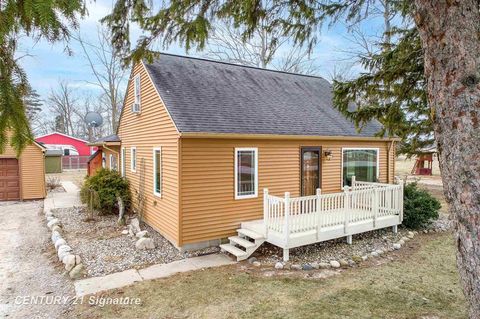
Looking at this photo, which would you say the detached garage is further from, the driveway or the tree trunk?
the tree trunk

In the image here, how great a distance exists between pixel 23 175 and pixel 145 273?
11199 millimetres

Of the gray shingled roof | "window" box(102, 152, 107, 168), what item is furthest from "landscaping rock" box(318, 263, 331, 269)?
"window" box(102, 152, 107, 168)

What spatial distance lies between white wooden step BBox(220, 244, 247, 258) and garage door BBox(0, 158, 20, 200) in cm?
1175

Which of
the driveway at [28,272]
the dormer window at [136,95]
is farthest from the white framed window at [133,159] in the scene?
the driveway at [28,272]

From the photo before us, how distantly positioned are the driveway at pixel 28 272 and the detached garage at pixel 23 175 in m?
4.33

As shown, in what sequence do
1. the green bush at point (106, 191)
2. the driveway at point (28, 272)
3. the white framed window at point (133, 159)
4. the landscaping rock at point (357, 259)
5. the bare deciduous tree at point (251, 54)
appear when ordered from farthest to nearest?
the bare deciduous tree at point (251, 54)
the white framed window at point (133, 159)
the green bush at point (106, 191)
the landscaping rock at point (357, 259)
the driveway at point (28, 272)

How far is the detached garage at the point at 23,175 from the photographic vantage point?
13.4 metres

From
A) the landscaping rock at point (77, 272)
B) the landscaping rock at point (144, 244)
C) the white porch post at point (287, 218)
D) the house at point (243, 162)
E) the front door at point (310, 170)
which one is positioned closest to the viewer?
the landscaping rock at point (77, 272)

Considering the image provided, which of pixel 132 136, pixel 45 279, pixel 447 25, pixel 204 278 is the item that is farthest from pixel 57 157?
pixel 447 25

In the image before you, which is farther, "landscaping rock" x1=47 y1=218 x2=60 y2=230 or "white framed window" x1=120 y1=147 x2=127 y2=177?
"white framed window" x1=120 y1=147 x2=127 y2=177

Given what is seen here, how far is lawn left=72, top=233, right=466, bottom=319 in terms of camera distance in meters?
4.43

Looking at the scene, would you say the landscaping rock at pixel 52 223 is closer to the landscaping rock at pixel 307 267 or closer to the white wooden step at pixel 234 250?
the white wooden step at pixel 234 250

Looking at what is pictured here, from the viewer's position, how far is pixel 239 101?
898cm

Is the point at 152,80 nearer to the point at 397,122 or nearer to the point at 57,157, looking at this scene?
the point at 397,122
